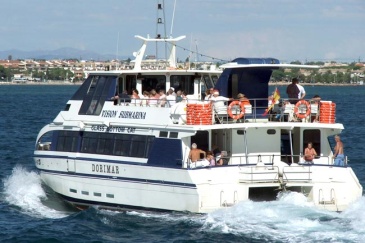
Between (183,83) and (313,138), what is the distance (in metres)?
4.44

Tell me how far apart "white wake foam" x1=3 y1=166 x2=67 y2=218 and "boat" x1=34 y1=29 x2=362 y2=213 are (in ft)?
2.70

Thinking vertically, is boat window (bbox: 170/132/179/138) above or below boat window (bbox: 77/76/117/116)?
below

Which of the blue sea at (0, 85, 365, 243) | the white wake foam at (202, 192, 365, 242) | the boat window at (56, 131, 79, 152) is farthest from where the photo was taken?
the boat window at (56, 131, 79, 152)

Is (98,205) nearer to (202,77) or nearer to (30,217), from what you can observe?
(30,217)

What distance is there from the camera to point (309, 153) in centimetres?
2711

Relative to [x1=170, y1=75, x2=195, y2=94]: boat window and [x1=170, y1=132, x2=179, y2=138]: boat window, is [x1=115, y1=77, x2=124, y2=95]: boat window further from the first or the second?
[x1=170, y1=132, x2=179, y2=138]: boat window

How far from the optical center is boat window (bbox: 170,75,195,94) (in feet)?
98.3

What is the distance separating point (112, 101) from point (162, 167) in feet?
11.2

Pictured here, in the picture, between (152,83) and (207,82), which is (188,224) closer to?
(152,83)

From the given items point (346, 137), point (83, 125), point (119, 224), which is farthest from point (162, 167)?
point (346, 137)

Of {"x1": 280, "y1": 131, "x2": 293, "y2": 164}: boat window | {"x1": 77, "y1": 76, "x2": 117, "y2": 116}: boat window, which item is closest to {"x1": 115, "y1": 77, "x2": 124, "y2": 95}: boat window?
{"x1": 77, "y1": 76, "x2": 117, "y2": 116}: boat window

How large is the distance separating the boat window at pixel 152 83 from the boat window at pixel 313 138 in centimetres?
456

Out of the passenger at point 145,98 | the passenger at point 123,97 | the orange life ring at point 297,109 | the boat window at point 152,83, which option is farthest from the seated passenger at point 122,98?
the orange life ring at point 297,109

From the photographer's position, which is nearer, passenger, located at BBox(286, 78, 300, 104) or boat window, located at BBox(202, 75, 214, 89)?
passenger, located at BBox(286, 78, 300, 104)
